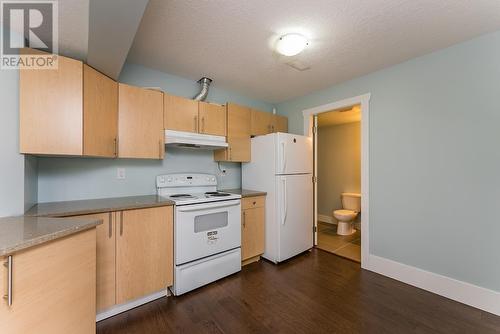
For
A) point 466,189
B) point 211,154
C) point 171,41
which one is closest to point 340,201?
point 466,189

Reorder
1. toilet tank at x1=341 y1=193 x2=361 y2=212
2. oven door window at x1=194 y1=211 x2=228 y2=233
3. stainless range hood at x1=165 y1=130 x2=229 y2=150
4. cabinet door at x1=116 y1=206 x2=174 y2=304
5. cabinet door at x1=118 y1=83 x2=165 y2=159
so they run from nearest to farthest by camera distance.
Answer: cabinet door at x1=116 y1=206 x2=174 y2=304 < cabinet door at x1=118 y1=83 x2=165 y2=159 < oven door window at x1=194 y1=211 x2=228 y2=233 < stainless range hood at x1=165 y1=130 x2=229 y2=150 < toilet tank at x1=341 y1=193 x2=361 y2=212

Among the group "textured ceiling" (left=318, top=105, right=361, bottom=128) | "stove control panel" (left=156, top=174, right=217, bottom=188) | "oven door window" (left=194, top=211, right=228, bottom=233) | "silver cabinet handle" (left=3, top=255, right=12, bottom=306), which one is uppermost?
"textured ceiling" (left=318, top=105, right=361, bottom=128)

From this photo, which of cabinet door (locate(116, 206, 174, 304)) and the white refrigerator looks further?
the white refrigerator

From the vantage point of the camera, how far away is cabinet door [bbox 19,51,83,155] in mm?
1439

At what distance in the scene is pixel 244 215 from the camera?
2590 mm

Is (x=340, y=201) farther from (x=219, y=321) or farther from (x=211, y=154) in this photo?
(x=219, y=321)

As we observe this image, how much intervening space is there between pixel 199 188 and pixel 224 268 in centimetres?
103

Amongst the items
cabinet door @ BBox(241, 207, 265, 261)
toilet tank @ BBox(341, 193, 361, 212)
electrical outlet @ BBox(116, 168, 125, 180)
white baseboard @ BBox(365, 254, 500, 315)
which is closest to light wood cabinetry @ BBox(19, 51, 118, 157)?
electrical outlet @ BBox(116, 168, 125, 180)

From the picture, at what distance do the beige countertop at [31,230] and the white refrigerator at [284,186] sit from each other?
1.93 meters

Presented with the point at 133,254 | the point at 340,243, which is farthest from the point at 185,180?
the point at 340,243

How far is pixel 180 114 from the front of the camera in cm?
235

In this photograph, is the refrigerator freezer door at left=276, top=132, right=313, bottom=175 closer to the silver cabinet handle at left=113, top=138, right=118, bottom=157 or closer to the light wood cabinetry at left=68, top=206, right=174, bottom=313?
the light wood cabinetry at left=68, top=206, right=174, bottom=313

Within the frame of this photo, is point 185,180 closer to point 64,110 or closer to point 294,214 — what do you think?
point 64,110

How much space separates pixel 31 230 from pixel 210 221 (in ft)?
4.54
